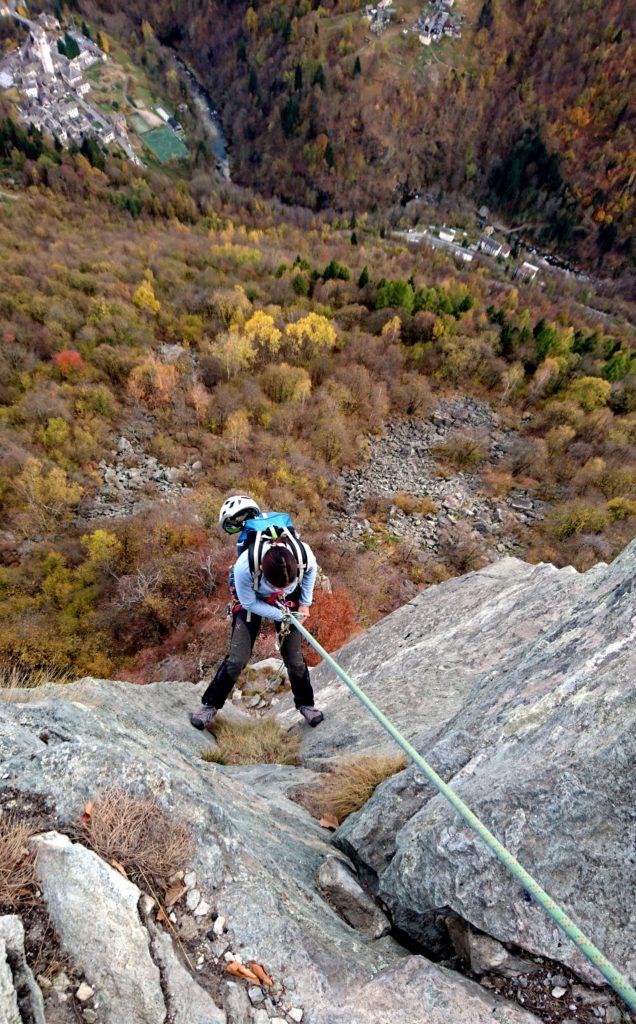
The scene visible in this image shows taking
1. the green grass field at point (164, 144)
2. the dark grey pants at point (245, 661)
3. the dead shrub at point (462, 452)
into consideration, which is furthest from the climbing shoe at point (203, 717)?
the green grass field at point (164, 144)

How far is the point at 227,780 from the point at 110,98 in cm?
14535

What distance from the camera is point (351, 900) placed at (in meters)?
3.45

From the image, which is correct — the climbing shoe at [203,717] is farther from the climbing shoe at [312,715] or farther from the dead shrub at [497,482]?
the dead shrub at [497,482]

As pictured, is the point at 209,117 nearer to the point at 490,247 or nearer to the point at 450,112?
the point at 450,112

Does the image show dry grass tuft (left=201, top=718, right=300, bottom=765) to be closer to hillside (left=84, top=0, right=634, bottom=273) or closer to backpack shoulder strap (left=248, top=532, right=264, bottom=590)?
backpack shoulder strap (left=248, top=532, right=264, bottom=590)

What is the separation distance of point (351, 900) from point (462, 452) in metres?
27.2

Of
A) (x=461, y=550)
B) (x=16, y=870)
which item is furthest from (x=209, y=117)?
(x=16, y=870)

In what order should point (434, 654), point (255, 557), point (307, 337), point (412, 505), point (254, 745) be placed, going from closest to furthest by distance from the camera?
point (255, 557)
point (254, 745)
point (434, 654)
point (412, 505)
point (307, 337)

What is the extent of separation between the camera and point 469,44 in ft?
415

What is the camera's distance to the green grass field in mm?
101562

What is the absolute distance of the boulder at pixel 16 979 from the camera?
191cm

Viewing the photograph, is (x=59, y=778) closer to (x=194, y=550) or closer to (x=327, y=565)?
(x=194, y=550)

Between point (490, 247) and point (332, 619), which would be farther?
point (490, 247)

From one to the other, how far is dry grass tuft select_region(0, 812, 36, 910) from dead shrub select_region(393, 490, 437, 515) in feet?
74.6
